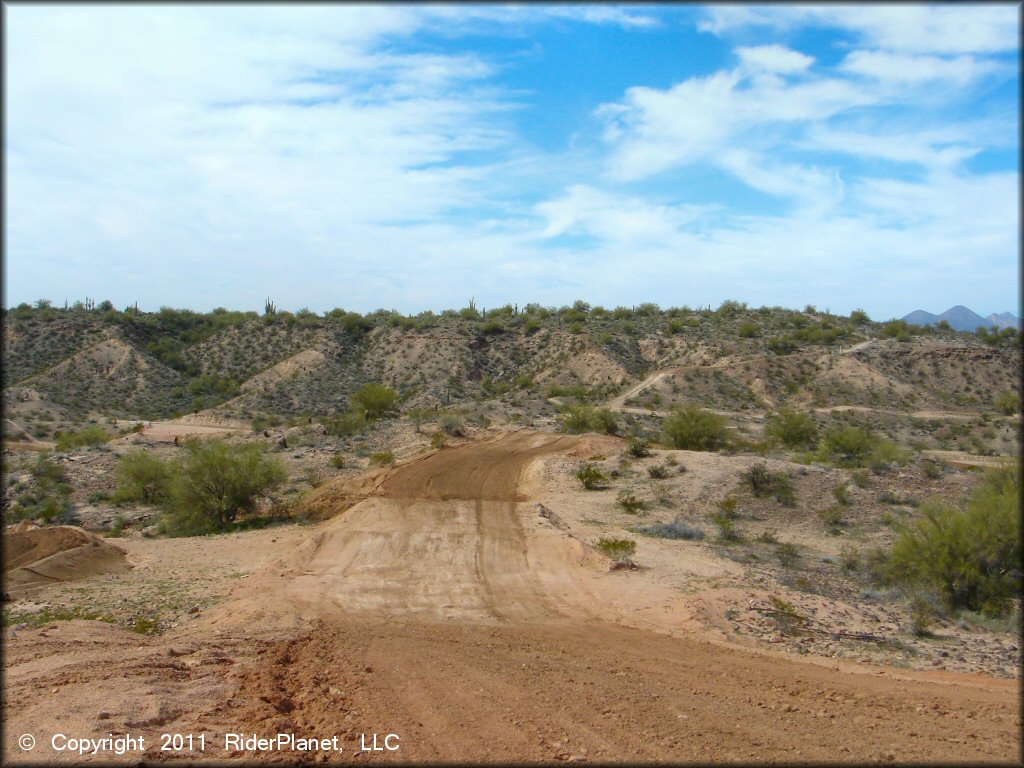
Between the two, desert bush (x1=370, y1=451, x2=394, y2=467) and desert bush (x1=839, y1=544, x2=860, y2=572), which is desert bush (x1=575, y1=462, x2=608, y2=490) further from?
desert bush (x1=839, y1=544, x2=860, y2=572)

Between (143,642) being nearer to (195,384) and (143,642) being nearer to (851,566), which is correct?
(851,566)

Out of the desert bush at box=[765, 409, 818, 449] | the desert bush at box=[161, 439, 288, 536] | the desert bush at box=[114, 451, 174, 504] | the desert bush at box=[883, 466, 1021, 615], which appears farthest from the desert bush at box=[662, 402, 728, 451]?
the desert bush at box=[114, 451, 174, 504]

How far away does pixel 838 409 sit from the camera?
2067 inches

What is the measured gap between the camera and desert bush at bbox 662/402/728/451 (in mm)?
35125

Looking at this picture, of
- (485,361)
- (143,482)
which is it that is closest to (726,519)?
(143,482)

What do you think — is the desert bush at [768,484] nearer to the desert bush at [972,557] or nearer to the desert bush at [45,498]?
the desert bush at [972,557]

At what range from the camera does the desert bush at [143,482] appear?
94.7 ft

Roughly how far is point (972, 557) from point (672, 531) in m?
8.08

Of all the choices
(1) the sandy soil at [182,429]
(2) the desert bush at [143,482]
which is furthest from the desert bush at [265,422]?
(2) the desert bush at [143,482]

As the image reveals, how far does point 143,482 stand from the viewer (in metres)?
29.1

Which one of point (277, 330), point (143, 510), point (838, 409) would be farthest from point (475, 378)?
point (143, 510)

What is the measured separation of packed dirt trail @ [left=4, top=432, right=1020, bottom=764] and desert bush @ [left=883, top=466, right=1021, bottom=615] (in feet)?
13.4

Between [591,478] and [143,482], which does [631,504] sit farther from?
[143,482]

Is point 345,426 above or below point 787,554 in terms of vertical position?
above
